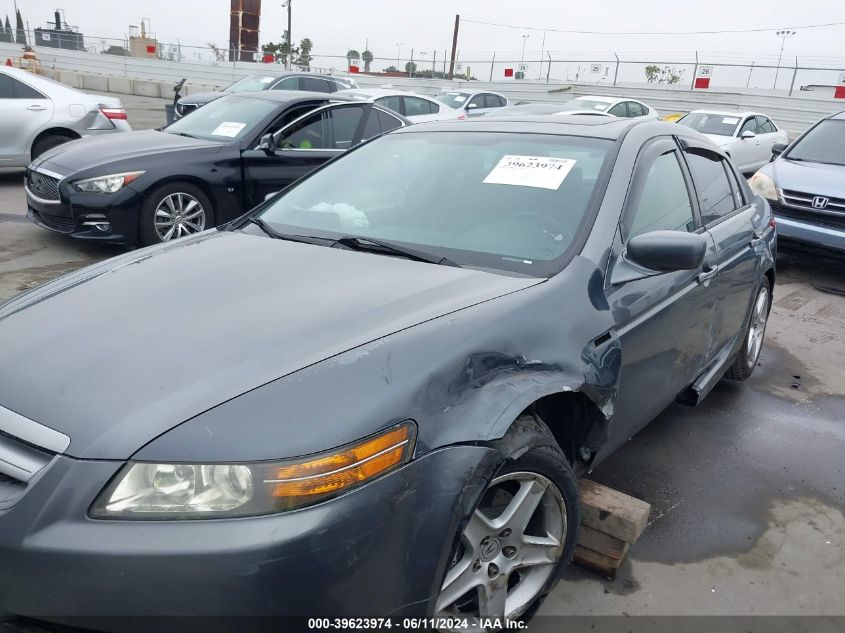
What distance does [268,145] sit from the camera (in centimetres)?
689

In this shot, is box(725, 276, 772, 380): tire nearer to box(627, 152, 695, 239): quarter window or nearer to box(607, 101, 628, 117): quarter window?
box(627, 152, 695, 239): quarter window

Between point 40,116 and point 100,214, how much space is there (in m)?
4.05

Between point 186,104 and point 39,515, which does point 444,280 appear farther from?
point 186,104

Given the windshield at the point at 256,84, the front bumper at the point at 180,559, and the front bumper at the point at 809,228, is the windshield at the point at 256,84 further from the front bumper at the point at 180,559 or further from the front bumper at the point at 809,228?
the front bumper at the point at 180,559

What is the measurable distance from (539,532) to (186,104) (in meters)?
13.1

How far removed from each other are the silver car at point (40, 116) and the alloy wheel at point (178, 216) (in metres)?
3.82

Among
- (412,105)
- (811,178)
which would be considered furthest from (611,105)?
(811,178)

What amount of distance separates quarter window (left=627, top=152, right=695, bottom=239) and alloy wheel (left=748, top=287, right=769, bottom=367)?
4.24 feet

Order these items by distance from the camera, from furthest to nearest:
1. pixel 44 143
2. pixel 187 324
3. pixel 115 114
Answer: pixel 115 114 → pixel 44 143 → pixel 187 324

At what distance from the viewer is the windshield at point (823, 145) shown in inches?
303

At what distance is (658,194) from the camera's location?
3.07m

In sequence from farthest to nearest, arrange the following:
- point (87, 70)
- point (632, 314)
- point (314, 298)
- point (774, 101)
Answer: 1. point (87, 70)
2. point (774, 101)
3. point (632, 314)
4. point (314, 298)

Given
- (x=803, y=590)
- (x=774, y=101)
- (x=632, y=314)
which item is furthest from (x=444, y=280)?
(x=774, y=101)

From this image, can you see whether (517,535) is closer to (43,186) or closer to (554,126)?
(554,126)
